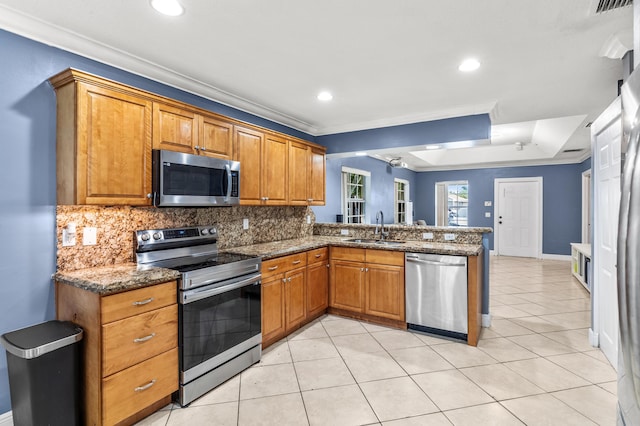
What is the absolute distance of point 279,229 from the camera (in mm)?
4078

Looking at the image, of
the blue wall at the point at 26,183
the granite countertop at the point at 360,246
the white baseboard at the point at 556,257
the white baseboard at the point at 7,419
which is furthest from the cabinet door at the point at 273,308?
the white baseboard at the point at 556,257

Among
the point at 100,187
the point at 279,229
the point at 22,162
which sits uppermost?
the point at 22,162

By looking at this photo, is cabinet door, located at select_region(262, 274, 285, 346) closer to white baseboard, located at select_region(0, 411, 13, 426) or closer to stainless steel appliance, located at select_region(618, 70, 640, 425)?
white baseboard, located at select_region(0, 411, 13, 426)

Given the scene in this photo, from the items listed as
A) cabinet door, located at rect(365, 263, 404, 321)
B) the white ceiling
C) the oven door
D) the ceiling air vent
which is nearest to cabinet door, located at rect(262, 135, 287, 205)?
the white ceiling

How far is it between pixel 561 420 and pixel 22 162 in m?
3.71

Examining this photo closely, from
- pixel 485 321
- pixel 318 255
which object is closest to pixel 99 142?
pixel 318 255

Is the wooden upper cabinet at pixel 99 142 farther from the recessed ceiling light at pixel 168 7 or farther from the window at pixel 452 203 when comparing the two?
the window at pixel 452 203

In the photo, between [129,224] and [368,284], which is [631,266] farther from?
[368,284]

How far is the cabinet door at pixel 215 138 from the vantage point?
273cm

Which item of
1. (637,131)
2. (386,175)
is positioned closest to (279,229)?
(637,131)

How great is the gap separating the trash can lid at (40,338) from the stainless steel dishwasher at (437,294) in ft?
9.16

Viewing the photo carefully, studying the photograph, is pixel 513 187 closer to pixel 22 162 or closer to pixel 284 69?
pixel 284 69

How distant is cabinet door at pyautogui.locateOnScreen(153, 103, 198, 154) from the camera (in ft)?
7.89

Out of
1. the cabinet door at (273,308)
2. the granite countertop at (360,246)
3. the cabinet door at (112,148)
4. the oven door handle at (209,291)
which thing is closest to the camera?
the cabinet door at (112,148)
